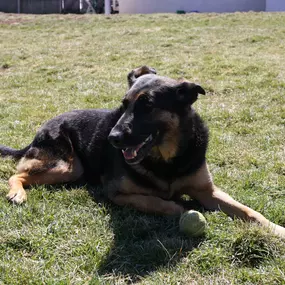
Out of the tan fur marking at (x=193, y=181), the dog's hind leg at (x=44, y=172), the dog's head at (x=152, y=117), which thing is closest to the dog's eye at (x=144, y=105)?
the dog's head at (x=152, y=117)

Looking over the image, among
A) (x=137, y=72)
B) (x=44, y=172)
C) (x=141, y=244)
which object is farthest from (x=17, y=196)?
(x=137, y=72)

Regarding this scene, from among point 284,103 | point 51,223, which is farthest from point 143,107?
point 284,103

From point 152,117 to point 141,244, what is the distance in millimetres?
1190

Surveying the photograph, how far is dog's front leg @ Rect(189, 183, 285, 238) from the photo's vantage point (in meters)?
3.58

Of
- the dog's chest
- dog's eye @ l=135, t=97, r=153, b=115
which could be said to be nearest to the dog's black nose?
dog's eye @ l=135, t=97, r=153, b=115

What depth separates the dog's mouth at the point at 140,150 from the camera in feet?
12.8

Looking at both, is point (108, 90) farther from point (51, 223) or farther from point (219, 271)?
point (219, 271)

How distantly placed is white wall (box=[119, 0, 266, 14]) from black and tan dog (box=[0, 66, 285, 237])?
29.9 m

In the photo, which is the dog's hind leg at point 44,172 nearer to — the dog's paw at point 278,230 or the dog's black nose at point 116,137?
the dog's black nose at point 116,137

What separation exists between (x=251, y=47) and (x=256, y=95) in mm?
5828

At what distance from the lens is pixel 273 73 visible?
9781mm

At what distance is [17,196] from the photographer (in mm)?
4297

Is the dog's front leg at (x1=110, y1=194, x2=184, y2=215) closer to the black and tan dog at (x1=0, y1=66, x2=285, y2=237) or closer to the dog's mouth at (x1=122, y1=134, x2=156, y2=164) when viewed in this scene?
the black and tan dog at (x1=0, y1=66, x2=285, y2=237)

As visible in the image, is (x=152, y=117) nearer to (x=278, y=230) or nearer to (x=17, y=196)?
(x=278, y=230)
